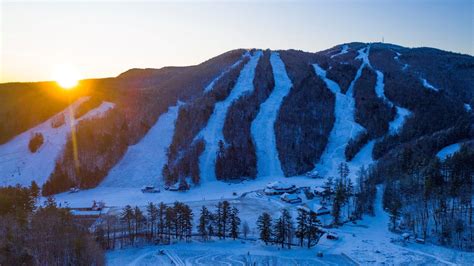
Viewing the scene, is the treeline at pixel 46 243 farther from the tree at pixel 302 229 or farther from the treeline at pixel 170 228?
→ the tree at pixel 302 229

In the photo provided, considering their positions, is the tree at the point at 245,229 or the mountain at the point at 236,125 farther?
the mountain at the point at 236,125

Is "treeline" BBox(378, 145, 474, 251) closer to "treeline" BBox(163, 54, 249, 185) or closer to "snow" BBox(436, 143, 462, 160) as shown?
"snow" BBox(436, 143, 462, 160)

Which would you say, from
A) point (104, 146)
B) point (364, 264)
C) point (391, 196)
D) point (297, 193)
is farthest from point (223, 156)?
point (364, 264)

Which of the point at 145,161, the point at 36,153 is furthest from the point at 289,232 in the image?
the point at 36,153

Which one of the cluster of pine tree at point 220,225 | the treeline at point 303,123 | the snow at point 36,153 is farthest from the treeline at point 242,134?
the snow at point 36,153

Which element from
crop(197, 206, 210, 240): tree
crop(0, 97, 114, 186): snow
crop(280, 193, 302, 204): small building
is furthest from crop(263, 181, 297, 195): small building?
crop(0, 97, 114, 186): snow

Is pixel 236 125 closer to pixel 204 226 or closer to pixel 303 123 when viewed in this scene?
pixel 303 123
